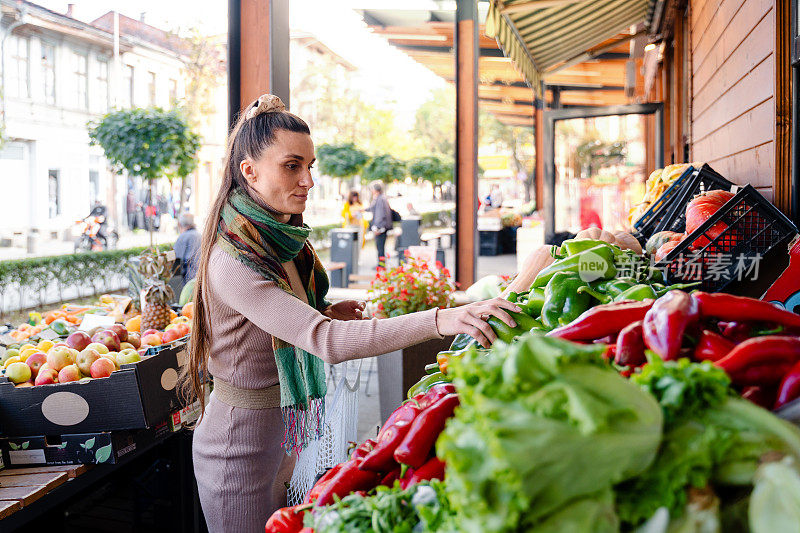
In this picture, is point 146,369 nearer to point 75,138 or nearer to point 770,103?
point 770,103

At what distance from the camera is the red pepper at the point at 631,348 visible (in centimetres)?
111

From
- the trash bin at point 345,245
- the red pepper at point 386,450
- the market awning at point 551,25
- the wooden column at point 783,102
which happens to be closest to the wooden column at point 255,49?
the market awning at point 551,25

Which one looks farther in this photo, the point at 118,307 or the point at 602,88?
the point at 602,88

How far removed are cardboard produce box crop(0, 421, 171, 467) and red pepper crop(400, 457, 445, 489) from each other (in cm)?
184

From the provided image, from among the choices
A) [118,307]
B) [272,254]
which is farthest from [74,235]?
[272,254]

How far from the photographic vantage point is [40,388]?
262 cm

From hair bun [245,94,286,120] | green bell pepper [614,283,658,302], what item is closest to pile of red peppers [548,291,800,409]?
green bell pepper [614,283,658,302]

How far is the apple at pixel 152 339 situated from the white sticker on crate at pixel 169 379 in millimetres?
499

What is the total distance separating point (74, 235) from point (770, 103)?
12.3 m

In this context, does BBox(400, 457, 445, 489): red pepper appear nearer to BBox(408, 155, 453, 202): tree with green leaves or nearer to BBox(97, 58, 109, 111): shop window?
BBox(97, 58, 109, 111): shop window

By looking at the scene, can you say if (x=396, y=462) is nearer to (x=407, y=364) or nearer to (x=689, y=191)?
(x=689, y=191)

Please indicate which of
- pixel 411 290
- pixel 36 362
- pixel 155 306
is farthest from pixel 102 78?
pixel 36 362

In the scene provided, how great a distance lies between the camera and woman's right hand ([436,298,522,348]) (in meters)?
1.66

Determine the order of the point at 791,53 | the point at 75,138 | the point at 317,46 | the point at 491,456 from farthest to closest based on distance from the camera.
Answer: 1. the point at 317,46
2. the point at 75,138
3. the point at 791,53
4. the point at 491,456
